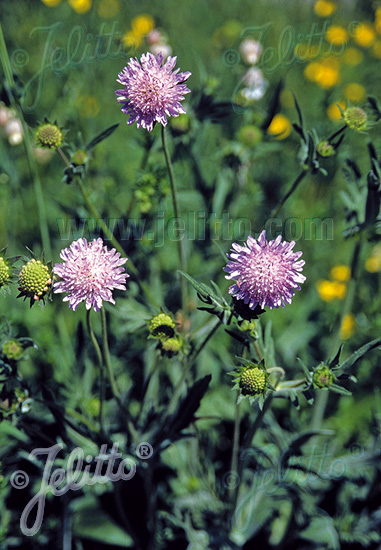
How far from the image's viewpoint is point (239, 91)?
8.73 ft

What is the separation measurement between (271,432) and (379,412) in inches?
21.0

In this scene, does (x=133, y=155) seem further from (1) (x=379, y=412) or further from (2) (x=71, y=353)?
(1) (x=379, y=412)

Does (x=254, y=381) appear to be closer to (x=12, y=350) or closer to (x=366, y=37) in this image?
(x=12, y=350)

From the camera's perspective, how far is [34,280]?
1309mm

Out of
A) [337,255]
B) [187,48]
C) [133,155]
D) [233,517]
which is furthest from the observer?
[187,48]

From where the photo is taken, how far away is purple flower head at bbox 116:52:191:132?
4.54 ft

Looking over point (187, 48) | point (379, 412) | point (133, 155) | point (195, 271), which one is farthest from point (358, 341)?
point (187, 48)

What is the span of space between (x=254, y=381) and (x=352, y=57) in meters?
3.94

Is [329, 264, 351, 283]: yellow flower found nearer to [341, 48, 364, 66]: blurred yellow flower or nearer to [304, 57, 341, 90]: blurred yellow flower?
[304, 57, 341, 90]: blurred yellow flower

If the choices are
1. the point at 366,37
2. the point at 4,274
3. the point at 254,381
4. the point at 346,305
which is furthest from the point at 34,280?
the point at 366,37

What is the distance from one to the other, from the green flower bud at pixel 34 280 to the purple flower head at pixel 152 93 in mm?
486

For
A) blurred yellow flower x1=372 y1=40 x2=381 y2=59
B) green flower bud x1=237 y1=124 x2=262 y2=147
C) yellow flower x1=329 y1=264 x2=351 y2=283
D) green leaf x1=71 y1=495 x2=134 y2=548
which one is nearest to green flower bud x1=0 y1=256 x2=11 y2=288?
green leaf x1=71 y1=495 x2=134 y2=548

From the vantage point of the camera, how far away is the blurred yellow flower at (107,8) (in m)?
4.41

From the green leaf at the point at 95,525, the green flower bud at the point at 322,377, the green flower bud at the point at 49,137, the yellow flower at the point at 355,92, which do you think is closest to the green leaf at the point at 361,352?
the green flower bud at the point at 322,377
